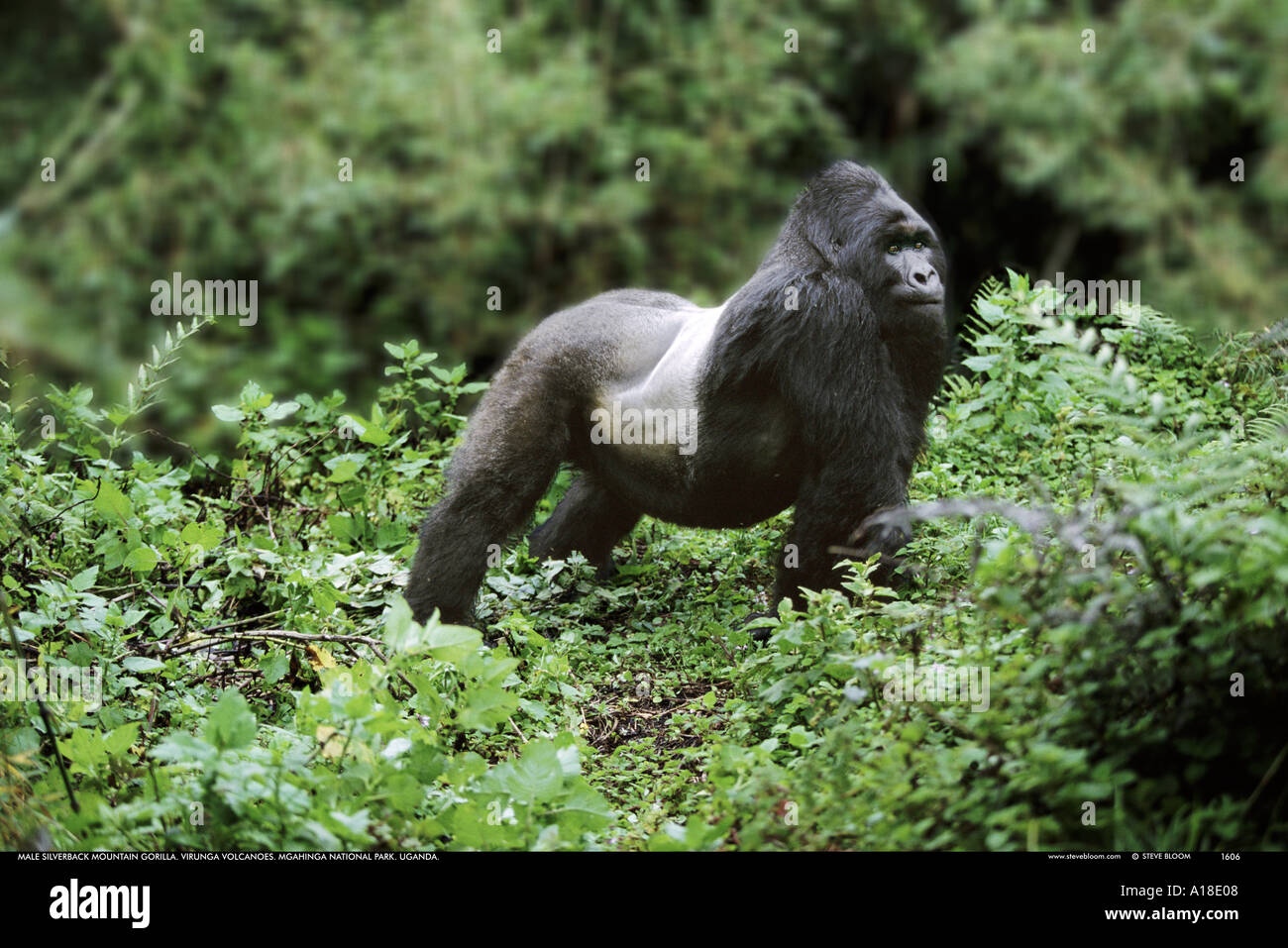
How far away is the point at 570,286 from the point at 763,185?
130cm

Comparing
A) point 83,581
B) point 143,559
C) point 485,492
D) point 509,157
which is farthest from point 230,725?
point 509,157

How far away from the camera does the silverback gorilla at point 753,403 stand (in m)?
3.91

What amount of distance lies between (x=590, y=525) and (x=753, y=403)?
96 cm

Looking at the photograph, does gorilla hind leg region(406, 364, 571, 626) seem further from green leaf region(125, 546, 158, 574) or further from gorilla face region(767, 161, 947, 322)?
gorilla face region(767, 161, 947, 322)

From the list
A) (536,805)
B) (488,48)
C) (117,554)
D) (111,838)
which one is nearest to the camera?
(111,838)

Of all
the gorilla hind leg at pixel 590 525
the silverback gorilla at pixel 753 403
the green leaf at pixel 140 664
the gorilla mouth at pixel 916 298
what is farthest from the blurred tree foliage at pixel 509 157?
the green leaf at pixel 140 664

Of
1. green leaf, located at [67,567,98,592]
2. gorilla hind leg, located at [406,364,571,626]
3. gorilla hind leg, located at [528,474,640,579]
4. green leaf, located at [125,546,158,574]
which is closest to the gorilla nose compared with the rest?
gorilla hind leg, located at [406,364,571,626]

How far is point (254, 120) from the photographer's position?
7.25m

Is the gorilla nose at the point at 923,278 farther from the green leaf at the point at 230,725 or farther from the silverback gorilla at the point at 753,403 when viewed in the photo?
the green leaf at the point at 230,725

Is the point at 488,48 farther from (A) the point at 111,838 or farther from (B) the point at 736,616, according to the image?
(A) the point at 111,838

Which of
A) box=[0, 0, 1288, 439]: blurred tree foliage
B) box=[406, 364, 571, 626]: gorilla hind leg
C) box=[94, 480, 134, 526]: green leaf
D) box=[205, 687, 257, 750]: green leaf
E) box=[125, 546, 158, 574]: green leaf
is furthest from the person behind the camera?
box=[0, 0, 1288, 439]: blurred tree foliage

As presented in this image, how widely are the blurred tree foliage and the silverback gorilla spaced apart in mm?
3046

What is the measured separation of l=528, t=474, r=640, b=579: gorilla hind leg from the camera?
4703mm

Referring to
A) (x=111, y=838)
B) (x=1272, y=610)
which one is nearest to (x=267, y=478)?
(x=111, y=838)
